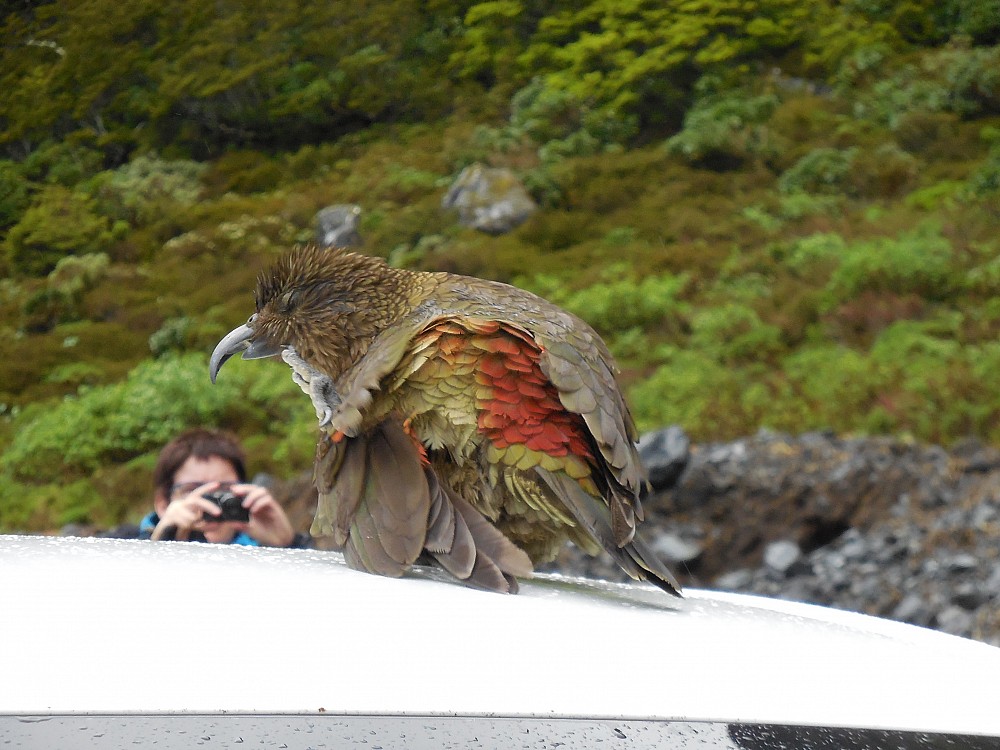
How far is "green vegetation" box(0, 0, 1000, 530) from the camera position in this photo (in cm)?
722

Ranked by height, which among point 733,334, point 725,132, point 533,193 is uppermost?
point 725,132

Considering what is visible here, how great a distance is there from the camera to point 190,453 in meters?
3.09

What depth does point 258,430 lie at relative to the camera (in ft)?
25.6

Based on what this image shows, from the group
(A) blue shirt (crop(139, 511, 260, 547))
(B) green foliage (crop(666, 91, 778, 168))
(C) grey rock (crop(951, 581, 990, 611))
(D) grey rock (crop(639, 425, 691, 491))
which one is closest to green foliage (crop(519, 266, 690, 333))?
(B) green foliage (crop(666, 91, 778, 168))

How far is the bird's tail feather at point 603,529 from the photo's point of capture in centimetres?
160

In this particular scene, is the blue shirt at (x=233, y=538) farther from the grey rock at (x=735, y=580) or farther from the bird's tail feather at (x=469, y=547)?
the grey rock at (x=735, y=580)

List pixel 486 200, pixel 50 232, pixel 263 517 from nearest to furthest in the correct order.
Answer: pixel 263 517
pixel 50 232
pixel 486 200

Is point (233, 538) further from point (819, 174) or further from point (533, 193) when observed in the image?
point (819, 174)

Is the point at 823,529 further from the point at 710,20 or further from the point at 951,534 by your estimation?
the point at 710,20

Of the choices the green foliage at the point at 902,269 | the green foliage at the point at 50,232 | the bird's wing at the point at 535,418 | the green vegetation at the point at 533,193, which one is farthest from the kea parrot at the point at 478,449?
the green foliage at the point at 902,269

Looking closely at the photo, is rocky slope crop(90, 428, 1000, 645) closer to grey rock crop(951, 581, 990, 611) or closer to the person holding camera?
grey rock crop(951, 581, 990, 611)

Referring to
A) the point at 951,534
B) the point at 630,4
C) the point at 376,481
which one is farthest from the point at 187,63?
the point at 376,481

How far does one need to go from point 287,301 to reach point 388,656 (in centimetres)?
108

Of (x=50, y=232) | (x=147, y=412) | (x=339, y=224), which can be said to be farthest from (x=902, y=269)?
(x=50, y=232)
